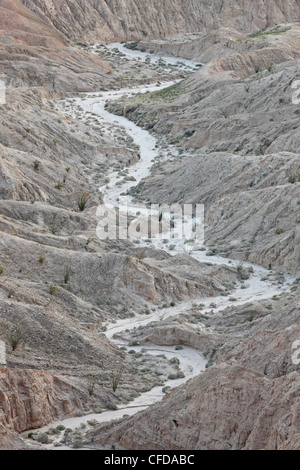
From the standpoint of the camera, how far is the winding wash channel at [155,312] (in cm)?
1925

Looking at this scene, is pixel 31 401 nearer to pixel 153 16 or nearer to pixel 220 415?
pixel 220 415

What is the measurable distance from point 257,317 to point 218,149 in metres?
18.4

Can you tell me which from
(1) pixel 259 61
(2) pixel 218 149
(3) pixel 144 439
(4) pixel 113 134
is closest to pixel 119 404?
(3) pixel 144 439

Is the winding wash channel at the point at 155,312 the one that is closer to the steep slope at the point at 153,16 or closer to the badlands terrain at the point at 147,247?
the badlands terrain at the point at 147,247

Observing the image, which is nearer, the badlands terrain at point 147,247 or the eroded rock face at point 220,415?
the eroded rock face at point 220,415

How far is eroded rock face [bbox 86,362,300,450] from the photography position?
1401cm

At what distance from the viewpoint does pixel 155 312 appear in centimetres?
2577

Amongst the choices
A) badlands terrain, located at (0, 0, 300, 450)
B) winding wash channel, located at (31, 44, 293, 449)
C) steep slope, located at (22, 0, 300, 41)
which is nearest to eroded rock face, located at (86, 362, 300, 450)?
badlands terrain, located at (0, 0, 300, 450)

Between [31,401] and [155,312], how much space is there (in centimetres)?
884

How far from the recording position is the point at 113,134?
45.9 m

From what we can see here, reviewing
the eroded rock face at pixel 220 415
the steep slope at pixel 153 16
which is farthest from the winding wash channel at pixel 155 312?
the steep slope at pixel 153 16

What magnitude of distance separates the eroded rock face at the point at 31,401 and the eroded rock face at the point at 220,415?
5.59 feet

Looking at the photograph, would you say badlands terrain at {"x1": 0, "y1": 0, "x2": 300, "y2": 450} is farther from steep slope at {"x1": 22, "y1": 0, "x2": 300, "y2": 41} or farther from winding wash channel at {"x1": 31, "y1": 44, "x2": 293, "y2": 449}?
steep slope at {"x1": 22, "y1": 0, "x2": 300, "y2": 41}

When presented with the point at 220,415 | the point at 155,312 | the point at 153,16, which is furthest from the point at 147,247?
the point at 153,16
